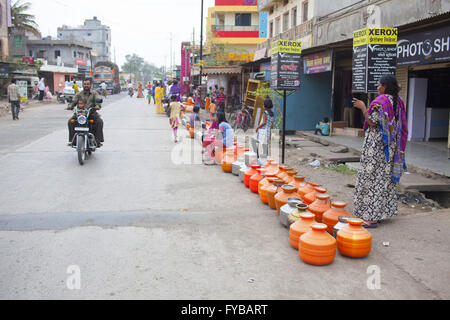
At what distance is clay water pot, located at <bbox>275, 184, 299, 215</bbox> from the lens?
532 cm

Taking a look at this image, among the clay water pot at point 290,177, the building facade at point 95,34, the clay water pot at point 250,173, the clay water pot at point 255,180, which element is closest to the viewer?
the clay water pot at point 290,177

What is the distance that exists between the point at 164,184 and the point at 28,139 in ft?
24.7

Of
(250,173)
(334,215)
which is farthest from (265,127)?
(334,215)

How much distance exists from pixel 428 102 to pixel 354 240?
30.4 feet

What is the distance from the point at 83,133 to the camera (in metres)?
9.09

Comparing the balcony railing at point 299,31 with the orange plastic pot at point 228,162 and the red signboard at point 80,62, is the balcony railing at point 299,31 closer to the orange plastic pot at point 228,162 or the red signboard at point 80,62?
the orange plastic pot at point 228,162

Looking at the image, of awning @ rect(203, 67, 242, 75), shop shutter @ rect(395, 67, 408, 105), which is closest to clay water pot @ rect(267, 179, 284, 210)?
shop shutter @ rect(395, 67, 408, 105)

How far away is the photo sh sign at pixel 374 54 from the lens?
687 centimetres

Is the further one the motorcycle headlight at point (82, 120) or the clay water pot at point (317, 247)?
the motorcycle headlight at point (82, 120)

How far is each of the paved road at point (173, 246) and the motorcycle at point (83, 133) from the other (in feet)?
3.57

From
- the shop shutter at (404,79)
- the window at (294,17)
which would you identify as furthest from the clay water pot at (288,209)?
the window at (294,17)

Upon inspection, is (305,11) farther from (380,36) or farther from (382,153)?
(382,153)

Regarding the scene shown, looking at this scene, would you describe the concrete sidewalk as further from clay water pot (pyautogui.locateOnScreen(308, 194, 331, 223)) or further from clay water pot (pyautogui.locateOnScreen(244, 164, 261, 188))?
clay water pot (pyautogui.locateOnScreen(308, 194, 331, 223))

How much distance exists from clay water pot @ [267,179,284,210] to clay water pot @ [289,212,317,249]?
1352 mm
